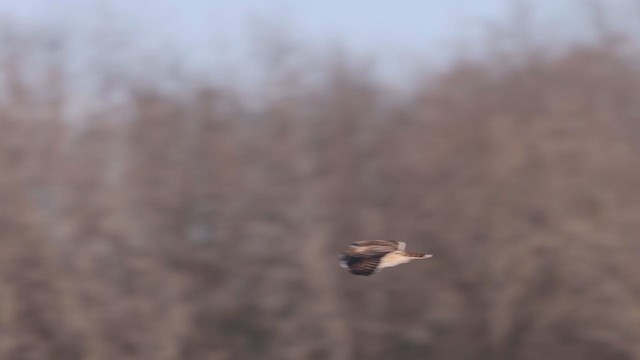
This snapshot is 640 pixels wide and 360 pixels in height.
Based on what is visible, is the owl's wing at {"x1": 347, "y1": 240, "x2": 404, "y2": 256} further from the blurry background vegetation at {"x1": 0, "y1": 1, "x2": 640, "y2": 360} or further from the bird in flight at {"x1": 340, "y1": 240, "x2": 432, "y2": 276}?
the blurry background vegetation at {"x1": 0, "y1": 1, "x2": 640, "y2": 360}

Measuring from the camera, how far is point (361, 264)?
1.33 meters

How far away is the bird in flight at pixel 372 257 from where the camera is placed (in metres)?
1.28

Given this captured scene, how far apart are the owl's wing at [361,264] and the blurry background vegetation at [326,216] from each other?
5809 millimetres

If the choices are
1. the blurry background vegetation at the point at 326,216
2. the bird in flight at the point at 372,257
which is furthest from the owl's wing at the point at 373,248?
the blurry background vegetation at the point at 326,216

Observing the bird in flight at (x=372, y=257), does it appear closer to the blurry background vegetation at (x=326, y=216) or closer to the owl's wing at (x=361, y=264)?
the owl's wing at (x=361, y=264)

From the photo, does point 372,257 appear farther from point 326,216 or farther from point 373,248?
point 326,216

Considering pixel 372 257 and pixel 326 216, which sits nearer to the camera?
pixel 372 257

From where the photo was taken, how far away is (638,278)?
705cm

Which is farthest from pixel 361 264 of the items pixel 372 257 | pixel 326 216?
pixel 326 216

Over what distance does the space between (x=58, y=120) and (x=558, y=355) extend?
4.43 meters

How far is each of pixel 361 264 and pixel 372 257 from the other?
28 mm

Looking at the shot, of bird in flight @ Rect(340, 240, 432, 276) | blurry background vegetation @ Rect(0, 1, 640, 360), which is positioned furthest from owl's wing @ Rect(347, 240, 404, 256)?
blurry background vegetation @ Rect(0, 1, 640, 360)

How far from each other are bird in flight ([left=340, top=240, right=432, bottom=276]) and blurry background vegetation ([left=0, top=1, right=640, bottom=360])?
18.9ft

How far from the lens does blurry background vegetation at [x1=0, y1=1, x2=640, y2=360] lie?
736 centimetres
